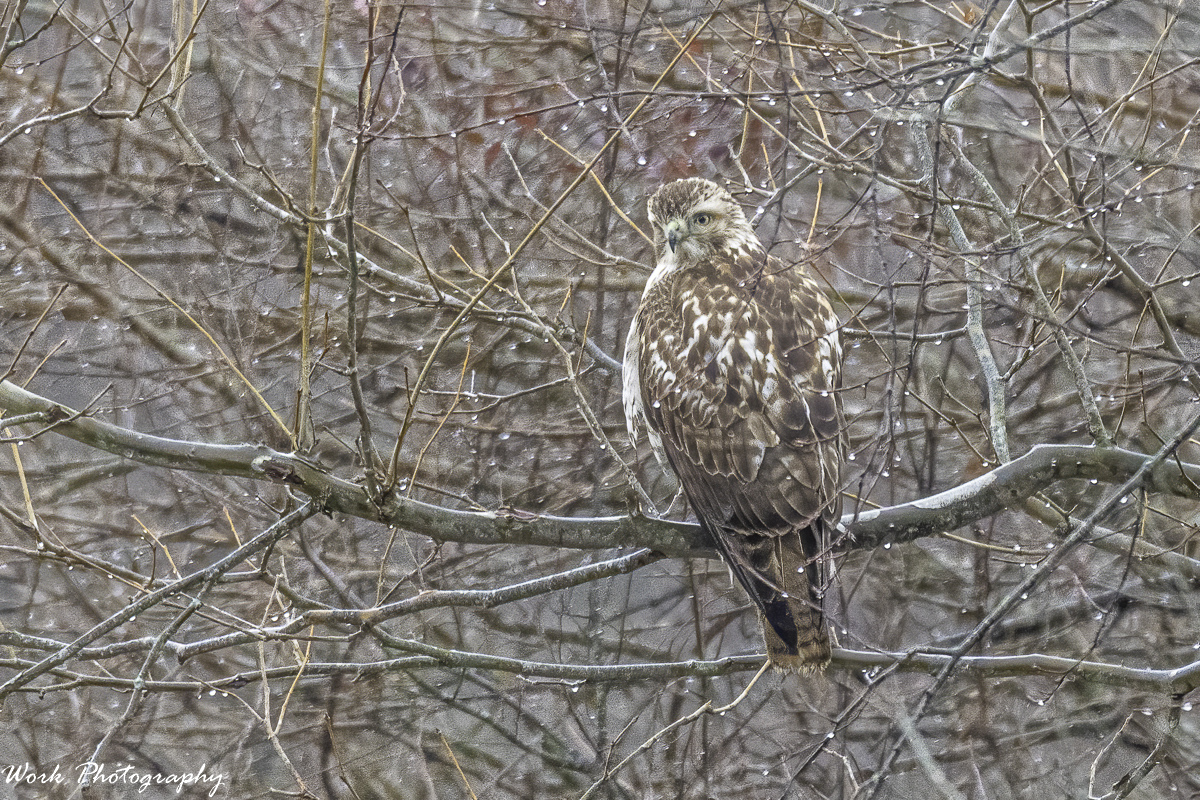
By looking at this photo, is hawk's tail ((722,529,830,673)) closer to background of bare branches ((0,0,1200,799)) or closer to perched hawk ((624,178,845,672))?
perched hawk ((624,178,845,672))

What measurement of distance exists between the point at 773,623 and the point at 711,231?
1.39 meters

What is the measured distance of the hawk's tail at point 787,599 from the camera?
9.91ft

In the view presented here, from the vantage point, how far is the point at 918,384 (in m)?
5.50

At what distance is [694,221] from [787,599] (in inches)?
52.9

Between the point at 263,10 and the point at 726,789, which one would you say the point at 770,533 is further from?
the point at 263,10

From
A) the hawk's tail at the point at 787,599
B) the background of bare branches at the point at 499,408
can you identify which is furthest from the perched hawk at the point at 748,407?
the background of bare branches at the point at 499,408

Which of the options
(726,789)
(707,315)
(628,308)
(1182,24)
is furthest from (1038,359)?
(707,315)

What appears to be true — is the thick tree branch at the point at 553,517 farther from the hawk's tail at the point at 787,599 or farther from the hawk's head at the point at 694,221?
the hawk's head at the point at 694,221

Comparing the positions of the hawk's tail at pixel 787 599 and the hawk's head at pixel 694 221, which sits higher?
the hawk's head at pixel 694 221

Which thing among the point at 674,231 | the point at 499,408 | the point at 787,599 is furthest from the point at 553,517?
the point at 499,408

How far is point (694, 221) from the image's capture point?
146 inches

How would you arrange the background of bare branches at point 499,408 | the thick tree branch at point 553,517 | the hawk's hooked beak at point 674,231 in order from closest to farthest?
1. the thick tree branch at point 553,517
2. the hawk's hooked beak at point 674,231
3. the background of bare branches at point 499,408

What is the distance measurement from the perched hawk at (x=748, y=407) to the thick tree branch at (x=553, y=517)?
0.56ft

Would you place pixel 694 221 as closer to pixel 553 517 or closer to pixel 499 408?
pixel 553 517
